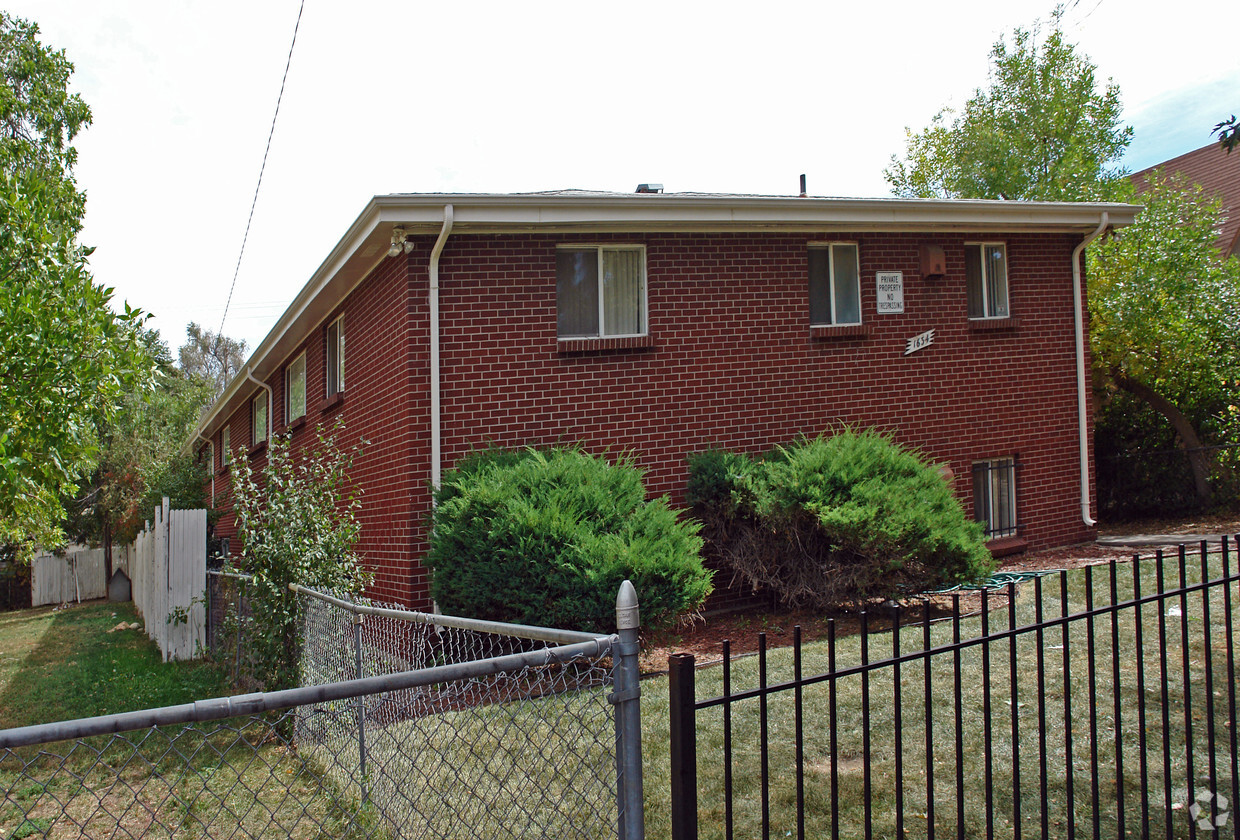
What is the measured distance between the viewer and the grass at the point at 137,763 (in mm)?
3006

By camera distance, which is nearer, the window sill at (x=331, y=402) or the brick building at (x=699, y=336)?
the brick building at (x=699, y=336)

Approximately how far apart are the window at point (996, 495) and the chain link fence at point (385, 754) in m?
7.32

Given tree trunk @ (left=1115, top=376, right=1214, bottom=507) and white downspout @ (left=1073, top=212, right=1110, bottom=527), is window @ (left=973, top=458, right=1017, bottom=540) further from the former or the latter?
tree trunk @ (left=1115, top=376, right=1214, bottom=507)

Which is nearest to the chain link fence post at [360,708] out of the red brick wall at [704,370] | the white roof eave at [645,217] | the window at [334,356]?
the red brick wall at [704,370]

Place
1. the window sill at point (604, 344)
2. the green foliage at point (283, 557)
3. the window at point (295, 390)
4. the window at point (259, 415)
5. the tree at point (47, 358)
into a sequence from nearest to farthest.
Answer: the green foliage at point (283, 557), the tree at point (47, 358), the window sill at point (604, 344), the window at point (295, 390), the window at point (259, 415)

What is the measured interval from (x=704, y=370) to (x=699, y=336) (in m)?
0.38

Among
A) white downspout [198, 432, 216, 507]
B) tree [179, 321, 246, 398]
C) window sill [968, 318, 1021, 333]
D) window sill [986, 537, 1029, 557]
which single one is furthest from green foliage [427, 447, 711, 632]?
tree [179, 321, 246, 398]

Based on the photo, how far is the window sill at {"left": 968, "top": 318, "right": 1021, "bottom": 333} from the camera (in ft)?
39.0

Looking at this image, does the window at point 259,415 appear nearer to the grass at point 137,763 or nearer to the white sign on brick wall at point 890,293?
the grass at point 137,763

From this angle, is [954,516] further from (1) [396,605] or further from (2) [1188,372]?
(2) [1188,372]

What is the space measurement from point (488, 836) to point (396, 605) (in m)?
5.37

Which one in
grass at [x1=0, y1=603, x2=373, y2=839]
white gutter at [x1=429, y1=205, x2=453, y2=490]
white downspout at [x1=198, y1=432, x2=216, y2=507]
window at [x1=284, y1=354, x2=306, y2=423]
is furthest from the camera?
white downspout at [x1=198, y1=432, x2=216, y2=507]

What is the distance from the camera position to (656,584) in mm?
7074

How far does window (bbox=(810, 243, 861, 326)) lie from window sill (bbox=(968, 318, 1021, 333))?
179 cm
